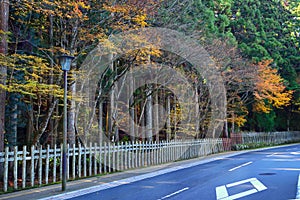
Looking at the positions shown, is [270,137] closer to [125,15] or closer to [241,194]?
[125,15]

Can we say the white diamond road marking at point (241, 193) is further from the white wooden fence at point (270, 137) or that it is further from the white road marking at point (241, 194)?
the white wooden fence at point (270, 137)

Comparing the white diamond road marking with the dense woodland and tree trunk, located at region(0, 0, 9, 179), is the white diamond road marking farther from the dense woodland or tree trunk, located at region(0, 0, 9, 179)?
tree trunk, located at region(0, 0, 9, 179)

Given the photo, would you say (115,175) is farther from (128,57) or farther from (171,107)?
(171,107)

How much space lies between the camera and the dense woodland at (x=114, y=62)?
1235cm

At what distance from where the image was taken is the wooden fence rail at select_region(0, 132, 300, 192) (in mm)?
10652

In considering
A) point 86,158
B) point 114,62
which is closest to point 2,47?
point 86,158

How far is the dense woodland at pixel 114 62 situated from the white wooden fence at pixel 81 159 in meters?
1.20

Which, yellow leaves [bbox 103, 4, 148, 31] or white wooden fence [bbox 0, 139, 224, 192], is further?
yellow leaves [bbox 103, 4, 148, 31]

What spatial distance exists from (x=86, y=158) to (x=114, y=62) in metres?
6.10

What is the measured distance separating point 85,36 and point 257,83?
17.6 metres

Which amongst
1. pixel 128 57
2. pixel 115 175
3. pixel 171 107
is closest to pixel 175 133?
pixel 171 107

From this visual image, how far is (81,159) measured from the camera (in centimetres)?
1503

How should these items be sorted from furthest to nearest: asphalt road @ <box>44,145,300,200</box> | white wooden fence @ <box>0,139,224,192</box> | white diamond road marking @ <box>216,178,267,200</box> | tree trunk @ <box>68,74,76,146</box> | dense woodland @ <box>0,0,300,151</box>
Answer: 1. tree trunk @ <box>68,74,76,146</box>
2. dense woodland @ <box>0,0,300,151</box>
3. white wooden fence @ <box>0,139,224,192</box>
4. asphalt road @ <box>44,145,300,200</box>
5. white diamond road marking @ <box>216,178,267,200</box>

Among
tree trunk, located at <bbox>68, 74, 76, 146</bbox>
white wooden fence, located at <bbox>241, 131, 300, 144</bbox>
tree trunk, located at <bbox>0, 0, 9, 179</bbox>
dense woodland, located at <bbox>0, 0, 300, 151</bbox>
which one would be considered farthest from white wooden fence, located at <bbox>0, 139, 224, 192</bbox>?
white wooden fence, located at <bbox>241, 131, 300, 144</bbox>
